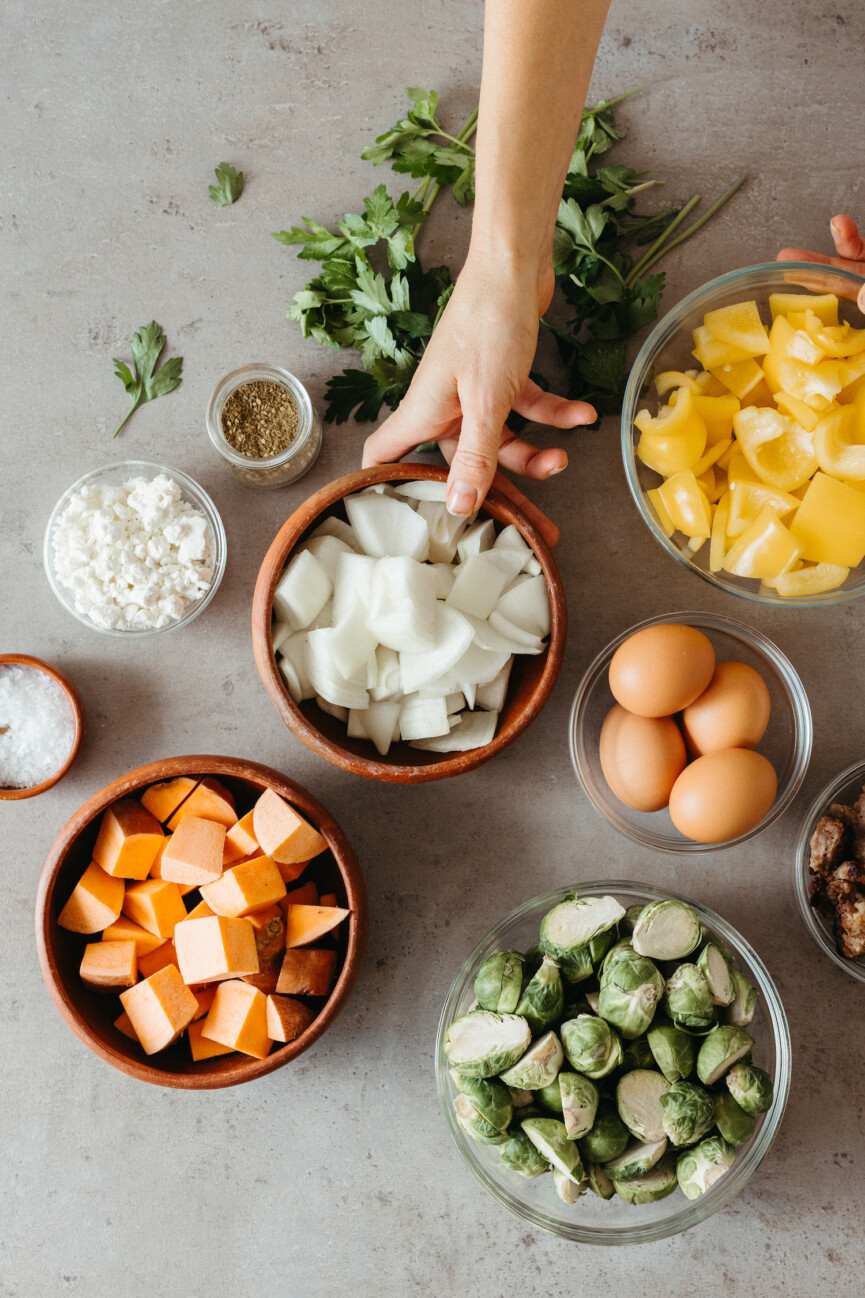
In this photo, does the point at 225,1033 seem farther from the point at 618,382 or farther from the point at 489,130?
the point at 489,130

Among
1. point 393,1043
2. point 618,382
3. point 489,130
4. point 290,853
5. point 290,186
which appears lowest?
point 393,1043

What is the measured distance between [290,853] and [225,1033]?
0.30 meters

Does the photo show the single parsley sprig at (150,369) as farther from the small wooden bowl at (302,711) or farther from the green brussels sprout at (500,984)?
the green brussels sprout at (500,984)

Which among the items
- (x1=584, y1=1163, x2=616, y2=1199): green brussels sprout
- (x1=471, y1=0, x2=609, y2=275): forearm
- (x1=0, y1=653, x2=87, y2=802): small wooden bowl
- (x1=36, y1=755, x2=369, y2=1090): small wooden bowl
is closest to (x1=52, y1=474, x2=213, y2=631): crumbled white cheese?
(x1=0, y1=653, x2=87, y2=802): small wooden bowl

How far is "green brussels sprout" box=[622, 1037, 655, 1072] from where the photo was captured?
4.37ft

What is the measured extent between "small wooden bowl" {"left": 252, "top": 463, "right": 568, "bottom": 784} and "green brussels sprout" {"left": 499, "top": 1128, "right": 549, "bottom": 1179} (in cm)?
56

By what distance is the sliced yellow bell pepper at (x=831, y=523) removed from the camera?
1.35 metres

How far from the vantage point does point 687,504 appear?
4.61 ft

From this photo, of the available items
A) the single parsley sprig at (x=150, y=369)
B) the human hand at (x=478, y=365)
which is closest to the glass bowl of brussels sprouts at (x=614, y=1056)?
the human hand at (x=478, y=365)

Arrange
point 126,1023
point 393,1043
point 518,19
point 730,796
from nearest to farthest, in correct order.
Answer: point 518,19 < point 730,796 < point 126,1023 < point 393,1043

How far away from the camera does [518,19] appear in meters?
1.19

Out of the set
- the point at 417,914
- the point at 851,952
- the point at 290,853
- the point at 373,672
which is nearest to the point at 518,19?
the point at 373,672

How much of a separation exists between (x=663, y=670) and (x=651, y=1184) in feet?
2.54

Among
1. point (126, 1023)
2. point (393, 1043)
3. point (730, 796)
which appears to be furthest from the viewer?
point (393, 1043)
